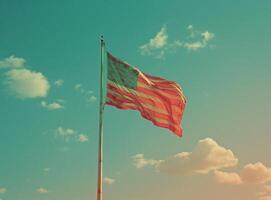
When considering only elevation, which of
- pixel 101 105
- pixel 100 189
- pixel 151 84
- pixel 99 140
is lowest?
pixel 100 189

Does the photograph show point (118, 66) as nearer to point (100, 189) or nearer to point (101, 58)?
point (101, 58)

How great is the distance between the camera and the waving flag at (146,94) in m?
35.1

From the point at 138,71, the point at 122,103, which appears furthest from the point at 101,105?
the point at 138,71

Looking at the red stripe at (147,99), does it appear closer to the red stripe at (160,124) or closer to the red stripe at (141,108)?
the red stripe at (141,108)

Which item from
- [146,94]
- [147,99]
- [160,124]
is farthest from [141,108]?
[160,124]

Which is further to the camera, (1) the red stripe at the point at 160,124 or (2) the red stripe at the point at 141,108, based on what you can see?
(1) the red stripe at the point at 160,124

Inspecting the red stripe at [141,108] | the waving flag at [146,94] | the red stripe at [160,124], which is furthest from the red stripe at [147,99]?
the red stripe at [160,124]

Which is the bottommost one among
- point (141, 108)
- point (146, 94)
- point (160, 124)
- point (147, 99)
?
point (160, 124)

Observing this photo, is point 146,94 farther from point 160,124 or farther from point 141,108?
point 160,124

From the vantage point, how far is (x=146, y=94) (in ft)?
118

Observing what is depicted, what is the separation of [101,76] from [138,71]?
2.88 meters

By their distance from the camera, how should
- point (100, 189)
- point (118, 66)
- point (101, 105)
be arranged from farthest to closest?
point (118, 66), point (101, 105), point (100, 189)

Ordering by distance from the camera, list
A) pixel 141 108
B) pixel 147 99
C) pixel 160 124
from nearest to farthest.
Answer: pixel 141 108 < pixel 160 124 < pixel 147 99

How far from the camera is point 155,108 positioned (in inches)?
1412
